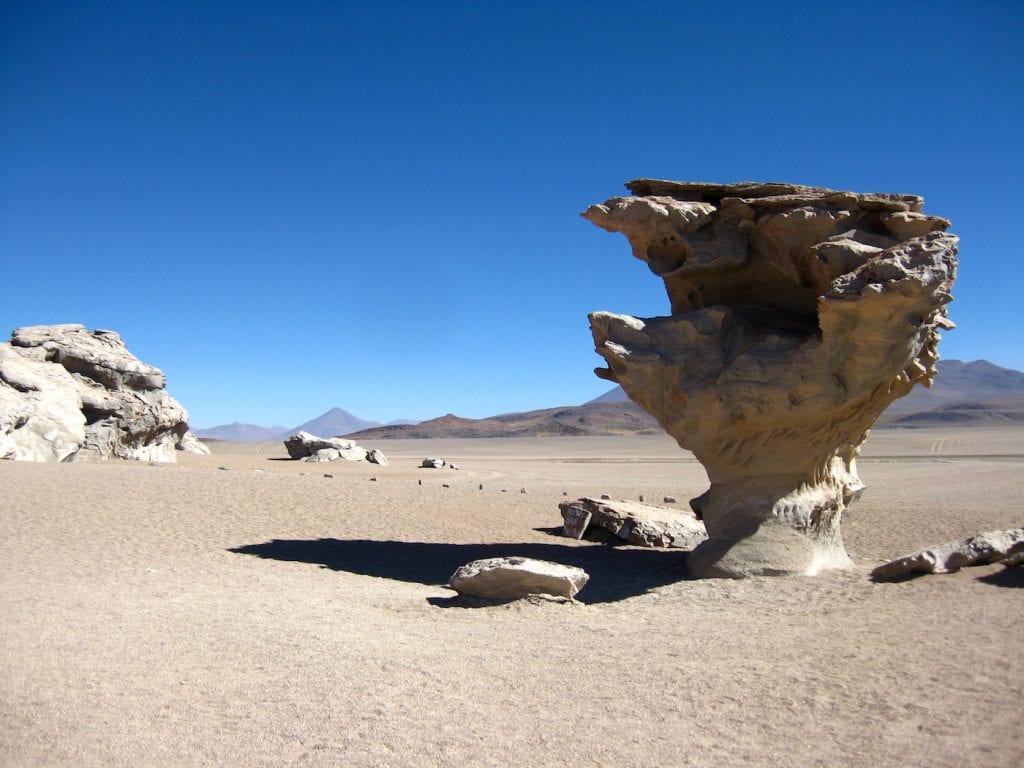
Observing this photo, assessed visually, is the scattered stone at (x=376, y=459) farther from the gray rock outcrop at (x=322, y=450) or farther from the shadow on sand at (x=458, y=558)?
the shadow on sand at (x=458, y=558)

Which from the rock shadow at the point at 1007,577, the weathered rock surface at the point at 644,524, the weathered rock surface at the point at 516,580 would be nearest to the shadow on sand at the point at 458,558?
the weathered rock surface at the point at 644,524

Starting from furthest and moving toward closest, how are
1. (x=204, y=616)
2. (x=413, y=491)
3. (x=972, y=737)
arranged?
(x=413, y=491), (x=204, y=616), (x=972, y=737)

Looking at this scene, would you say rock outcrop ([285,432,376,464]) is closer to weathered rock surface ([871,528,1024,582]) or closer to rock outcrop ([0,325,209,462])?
rock outcrop ([0,325,209,462])

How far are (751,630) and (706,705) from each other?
2.25 meters

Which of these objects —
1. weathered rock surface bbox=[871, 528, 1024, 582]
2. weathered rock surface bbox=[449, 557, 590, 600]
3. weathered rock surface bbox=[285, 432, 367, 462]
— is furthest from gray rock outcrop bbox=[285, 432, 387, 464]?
weathered rock surface bbox=[871, 528, 1024, 582]

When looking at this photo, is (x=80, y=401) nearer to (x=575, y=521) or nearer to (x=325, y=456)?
(x=325, y=456)

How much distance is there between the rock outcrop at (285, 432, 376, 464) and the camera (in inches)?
1145

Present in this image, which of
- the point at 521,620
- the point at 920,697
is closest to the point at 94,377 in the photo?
the point at 521,620

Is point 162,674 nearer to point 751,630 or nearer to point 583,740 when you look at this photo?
point 583,740

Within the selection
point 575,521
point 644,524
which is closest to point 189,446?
point 575,521

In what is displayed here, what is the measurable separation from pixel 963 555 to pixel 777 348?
10.7 feet

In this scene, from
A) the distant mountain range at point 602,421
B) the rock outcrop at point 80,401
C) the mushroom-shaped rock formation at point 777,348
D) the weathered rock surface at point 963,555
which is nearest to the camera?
the weathered rock surface at point 963,555

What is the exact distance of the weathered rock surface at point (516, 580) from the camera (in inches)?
344

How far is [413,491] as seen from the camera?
18266 mm
